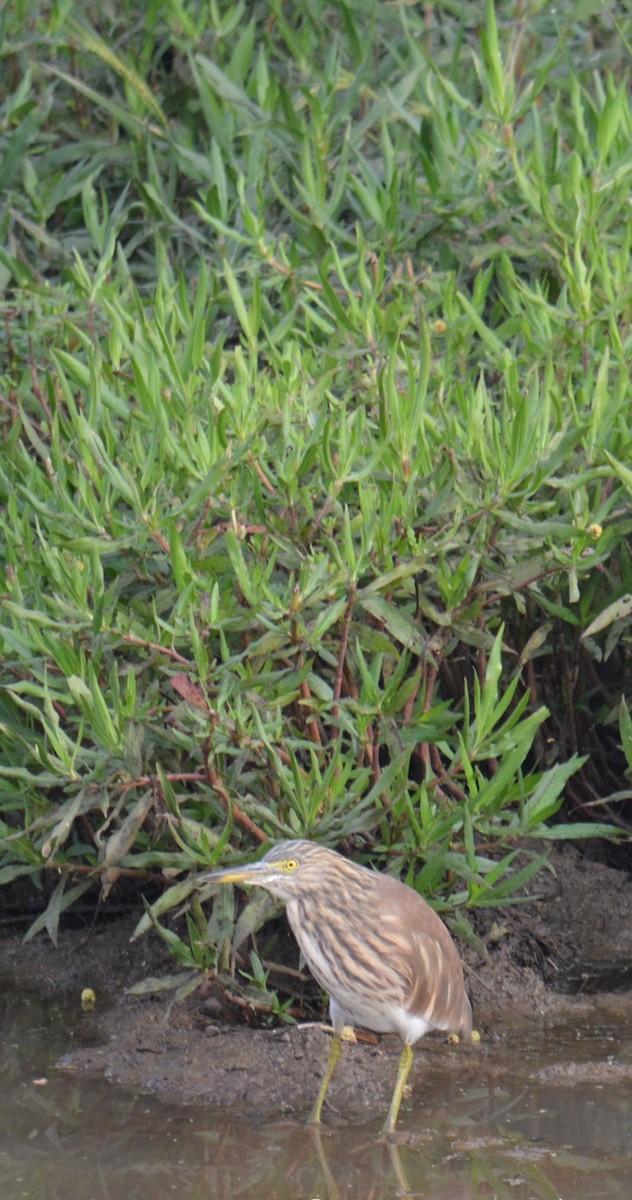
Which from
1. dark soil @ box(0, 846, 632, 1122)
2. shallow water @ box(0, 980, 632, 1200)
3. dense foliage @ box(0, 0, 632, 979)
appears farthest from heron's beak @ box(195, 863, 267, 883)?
shallow water @ box(0, 980, 632, 1200)

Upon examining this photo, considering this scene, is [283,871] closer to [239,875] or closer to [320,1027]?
[239,875]

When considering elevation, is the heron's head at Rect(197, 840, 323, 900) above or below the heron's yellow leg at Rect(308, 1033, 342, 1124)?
above

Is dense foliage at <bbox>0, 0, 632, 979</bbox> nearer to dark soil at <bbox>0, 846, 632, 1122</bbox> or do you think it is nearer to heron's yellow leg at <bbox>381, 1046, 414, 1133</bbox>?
dark soil at <bbox>0, 846, 632, 1122</bbox>

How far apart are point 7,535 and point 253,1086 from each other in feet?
6.03

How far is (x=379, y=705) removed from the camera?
4.41 metres

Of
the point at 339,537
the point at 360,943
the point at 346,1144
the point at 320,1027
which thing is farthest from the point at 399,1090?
the point at 339,537

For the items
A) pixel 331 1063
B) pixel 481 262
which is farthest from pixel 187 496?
pixel 481 262

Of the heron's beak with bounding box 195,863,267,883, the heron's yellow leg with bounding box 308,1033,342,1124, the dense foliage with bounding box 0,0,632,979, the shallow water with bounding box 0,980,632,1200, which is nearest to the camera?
the shallow water with bounding box 0,980,632,1200

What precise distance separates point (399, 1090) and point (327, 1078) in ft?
0.75

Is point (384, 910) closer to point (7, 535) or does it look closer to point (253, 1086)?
point (253, 1086)

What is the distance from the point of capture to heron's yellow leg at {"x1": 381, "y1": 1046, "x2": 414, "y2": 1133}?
404 cm

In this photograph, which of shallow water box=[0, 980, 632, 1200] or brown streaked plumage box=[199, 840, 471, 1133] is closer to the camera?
shallow water box=[0, 980, 632, 1200]

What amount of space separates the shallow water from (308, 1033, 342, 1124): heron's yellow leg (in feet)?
0.15

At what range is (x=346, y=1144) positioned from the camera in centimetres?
403
